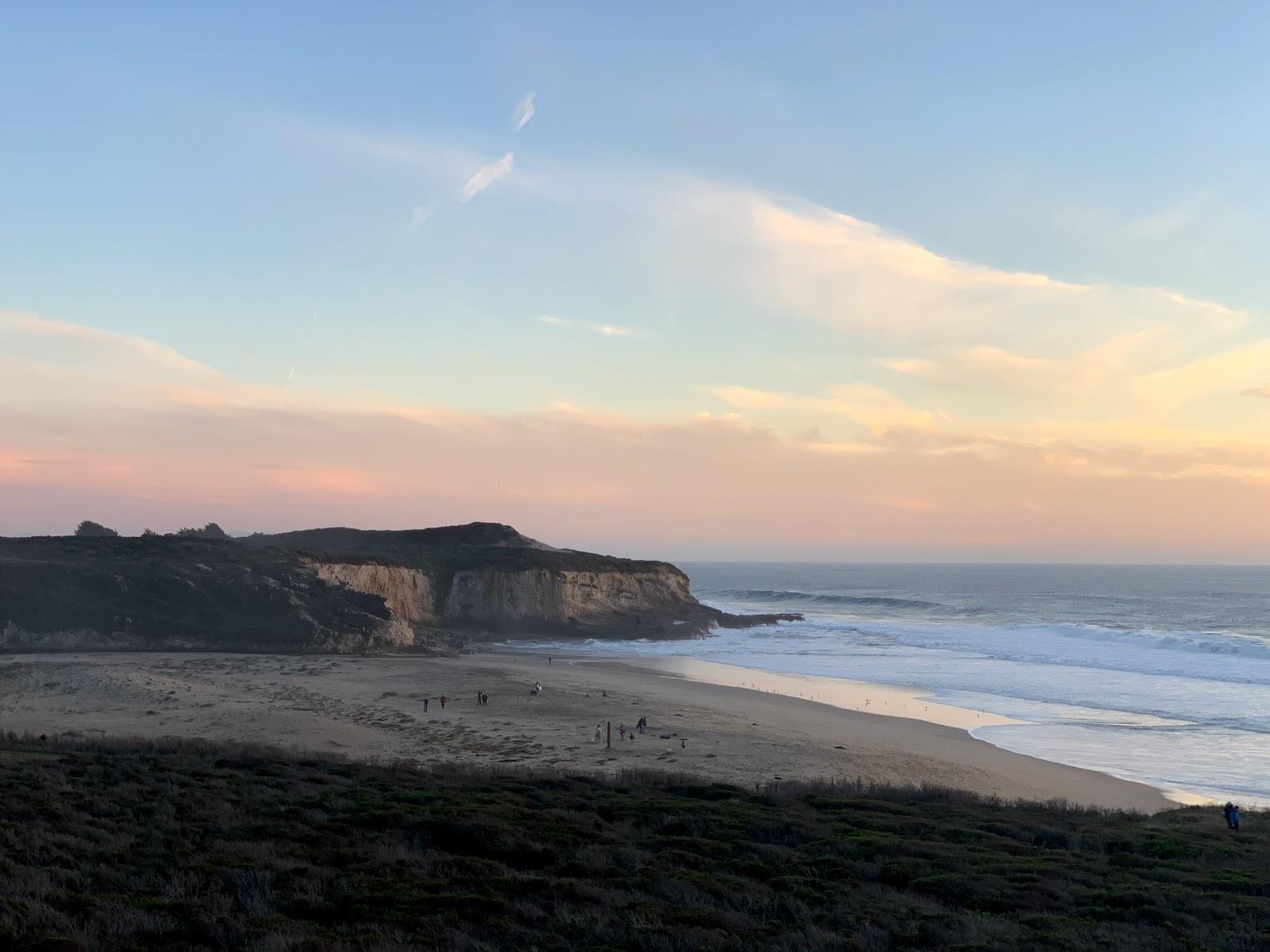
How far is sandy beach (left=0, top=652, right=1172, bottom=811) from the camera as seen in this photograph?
23.9 metres

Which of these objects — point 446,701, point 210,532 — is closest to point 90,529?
point 210,532

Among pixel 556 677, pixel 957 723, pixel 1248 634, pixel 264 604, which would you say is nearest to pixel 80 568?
pixel 264 604

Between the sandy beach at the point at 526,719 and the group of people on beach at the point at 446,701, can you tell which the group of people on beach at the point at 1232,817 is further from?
the group of people on beach at the point at 446,701

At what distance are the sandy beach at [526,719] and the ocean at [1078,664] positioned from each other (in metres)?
2.80

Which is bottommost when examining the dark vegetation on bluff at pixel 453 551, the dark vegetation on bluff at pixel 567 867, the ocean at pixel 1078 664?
the ocean at pixel 1078 664

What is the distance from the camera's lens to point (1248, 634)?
68.8 m

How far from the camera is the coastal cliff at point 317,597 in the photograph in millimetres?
46062

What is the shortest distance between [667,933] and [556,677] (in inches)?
1298

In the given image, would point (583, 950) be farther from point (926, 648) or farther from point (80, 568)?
Result: point (926, 648)

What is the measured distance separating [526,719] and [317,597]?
87.9 ft

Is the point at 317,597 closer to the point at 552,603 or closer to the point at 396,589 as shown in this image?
the point at 396,589

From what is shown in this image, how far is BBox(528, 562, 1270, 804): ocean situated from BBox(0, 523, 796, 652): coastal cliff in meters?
7.94

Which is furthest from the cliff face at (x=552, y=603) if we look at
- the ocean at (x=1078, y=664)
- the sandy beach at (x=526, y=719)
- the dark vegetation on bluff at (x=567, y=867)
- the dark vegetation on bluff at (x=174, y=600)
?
the dark vegetation on bluff at (x=567, y=867)

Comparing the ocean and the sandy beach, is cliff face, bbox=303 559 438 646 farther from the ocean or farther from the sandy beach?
the ocean
